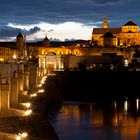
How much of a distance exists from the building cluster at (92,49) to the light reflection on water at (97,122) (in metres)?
28.7

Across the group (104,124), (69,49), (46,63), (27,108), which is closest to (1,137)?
(27,108)

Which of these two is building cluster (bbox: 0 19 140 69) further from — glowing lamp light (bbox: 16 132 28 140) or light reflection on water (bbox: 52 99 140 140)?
glowing lamp light (bbox: 16 132 28 140)

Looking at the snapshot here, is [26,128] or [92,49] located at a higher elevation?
[92,49]

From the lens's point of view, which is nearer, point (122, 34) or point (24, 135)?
point (24, 135)

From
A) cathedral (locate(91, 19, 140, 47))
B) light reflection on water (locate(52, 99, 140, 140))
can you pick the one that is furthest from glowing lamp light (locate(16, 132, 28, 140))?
cathedral (locate(91, 19, 140, 47))

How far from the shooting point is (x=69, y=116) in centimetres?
2075

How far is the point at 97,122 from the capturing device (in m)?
19.4

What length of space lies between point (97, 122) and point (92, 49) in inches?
1988

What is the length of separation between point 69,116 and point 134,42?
56.4 metres

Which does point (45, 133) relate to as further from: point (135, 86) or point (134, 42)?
point (134, 42)

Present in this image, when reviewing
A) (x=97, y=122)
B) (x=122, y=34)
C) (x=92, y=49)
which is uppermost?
(x=122, y=34)

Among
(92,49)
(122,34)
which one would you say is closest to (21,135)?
(92,49)

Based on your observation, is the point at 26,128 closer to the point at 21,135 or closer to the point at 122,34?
the point at 21,135

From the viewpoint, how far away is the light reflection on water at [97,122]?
16.3 metres
